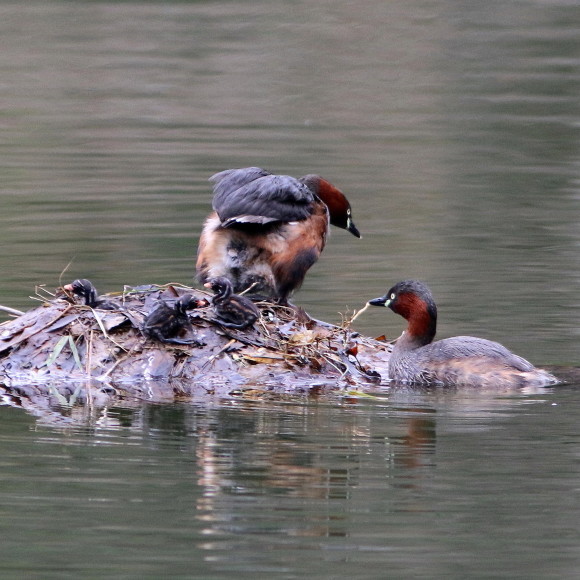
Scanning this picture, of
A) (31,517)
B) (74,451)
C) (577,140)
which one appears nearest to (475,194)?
(577,140)

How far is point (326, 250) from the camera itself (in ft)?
39.7

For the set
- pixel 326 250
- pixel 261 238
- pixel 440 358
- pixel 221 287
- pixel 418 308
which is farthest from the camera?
pixel 326 250

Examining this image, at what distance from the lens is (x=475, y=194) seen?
47.3 ft

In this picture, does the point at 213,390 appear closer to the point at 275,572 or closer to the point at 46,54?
the point at 275,572

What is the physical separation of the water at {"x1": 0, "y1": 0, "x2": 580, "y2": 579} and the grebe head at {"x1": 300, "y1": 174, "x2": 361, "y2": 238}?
0.68 metres

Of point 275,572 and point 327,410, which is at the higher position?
point 327,410

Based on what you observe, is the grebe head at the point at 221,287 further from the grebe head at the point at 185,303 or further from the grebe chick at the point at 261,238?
the grebe chick at the point at 261,238

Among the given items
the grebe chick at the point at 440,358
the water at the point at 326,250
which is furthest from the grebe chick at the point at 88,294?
the grebe chick at the point at 440,358

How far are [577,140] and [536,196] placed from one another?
2687 millimetres

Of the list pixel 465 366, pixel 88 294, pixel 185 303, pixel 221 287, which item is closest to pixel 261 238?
pixel 221 287

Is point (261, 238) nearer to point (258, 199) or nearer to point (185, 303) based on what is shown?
point (258, 199)

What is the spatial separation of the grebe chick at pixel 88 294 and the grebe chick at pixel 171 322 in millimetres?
365

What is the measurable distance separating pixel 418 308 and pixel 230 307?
3.96 feet

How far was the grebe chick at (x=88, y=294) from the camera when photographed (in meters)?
8.06
